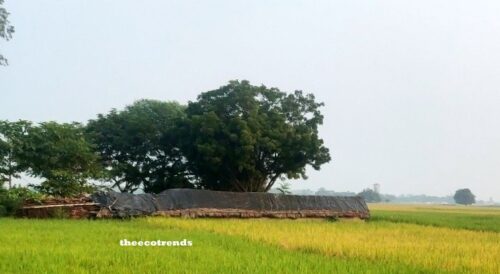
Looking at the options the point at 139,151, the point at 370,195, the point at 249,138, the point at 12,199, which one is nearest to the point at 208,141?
the point at 249,138

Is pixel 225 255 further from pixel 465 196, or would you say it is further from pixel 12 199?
pixel 465 196

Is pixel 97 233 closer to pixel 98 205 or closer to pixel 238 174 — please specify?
pixel 98 205

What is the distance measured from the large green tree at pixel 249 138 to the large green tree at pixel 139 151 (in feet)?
5.72

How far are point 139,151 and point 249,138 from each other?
28.2ft

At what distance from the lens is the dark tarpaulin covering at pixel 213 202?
20.4 m

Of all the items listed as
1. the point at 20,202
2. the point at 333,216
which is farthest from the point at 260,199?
the point at 20,202

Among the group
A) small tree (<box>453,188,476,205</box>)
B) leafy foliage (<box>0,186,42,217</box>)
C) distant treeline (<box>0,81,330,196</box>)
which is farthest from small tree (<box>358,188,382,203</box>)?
leafy foliage (<box>0,186,42,217</box>)

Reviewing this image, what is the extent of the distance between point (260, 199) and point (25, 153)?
1019 centimetres

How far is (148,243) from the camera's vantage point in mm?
11258

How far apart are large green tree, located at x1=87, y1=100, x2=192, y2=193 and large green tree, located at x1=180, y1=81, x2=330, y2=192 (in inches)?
68.6

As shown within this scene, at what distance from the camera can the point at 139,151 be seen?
111ft

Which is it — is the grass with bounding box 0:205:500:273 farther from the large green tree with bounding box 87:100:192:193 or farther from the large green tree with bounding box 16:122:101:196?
the large green tree with bounding box 87:100:192:193

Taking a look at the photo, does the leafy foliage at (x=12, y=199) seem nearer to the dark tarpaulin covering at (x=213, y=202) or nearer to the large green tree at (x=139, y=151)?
the dark tarpaulin covering at (x=213, y=202)

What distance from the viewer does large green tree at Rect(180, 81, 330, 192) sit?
2945cm
